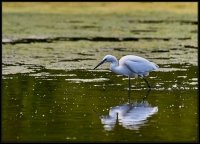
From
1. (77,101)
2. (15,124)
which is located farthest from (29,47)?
(15,124)

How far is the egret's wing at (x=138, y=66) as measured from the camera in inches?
624

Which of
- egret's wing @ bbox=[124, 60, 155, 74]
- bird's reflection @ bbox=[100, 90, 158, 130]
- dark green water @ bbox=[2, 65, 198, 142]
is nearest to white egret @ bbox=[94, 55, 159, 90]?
egret's wing @ bbox=[124, 60, 155, 74]

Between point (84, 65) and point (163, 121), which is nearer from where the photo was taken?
point (163, 121)

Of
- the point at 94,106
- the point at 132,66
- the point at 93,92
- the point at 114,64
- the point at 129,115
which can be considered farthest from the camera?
the point at 114,64

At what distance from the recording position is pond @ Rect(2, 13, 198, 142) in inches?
430

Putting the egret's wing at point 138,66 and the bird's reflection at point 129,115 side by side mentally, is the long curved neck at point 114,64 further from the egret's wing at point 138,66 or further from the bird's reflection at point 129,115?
the bird's reflection at point 129,115

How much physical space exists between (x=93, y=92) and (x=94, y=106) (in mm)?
1746

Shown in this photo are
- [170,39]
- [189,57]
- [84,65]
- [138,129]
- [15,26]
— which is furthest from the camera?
[15,26]

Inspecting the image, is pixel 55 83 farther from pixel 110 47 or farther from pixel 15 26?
pixel 15 26

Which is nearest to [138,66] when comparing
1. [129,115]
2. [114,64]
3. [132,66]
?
[132,66]

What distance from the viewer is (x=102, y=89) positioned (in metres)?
15.6

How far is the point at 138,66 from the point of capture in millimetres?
15859

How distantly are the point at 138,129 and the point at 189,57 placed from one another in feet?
39.6

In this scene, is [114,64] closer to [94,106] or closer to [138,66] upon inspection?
[138,66]
